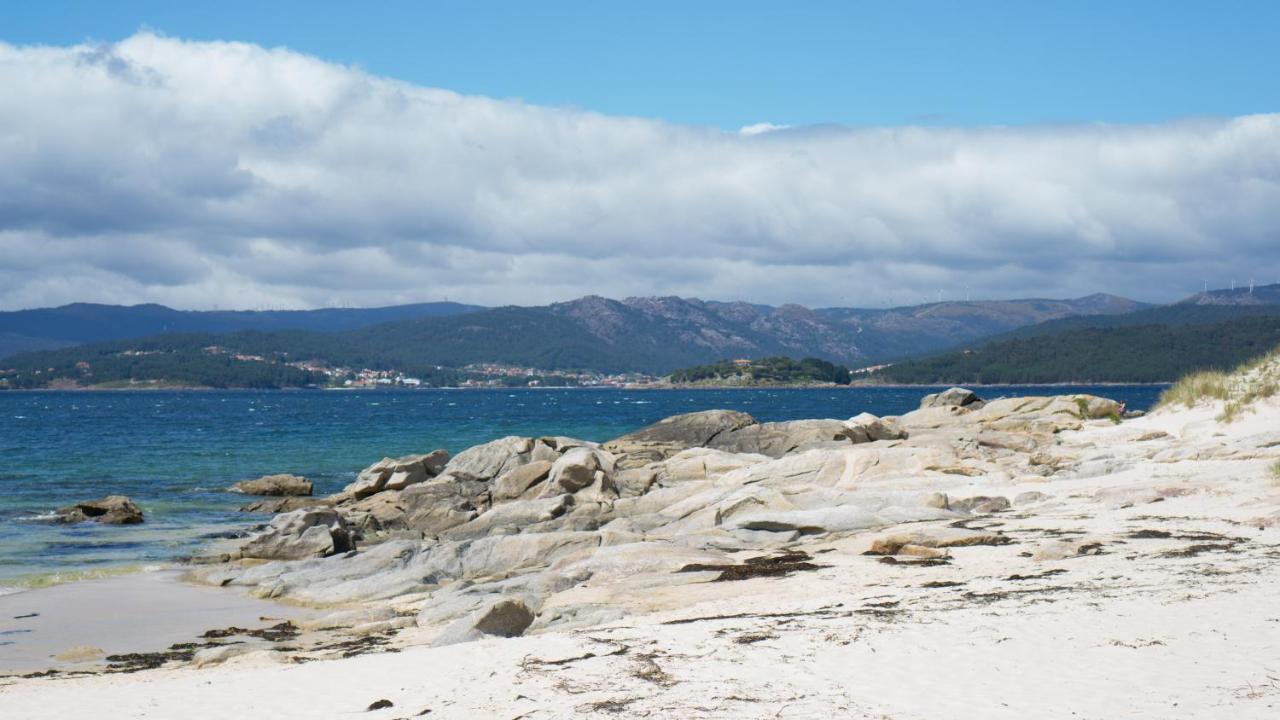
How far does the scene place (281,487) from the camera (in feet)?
137

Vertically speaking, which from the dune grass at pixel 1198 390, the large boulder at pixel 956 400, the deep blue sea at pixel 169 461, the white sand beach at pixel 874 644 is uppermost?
the dune grass at pixel 1198 390

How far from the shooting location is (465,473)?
35.7 m

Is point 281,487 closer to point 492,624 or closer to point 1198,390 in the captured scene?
point 492,624

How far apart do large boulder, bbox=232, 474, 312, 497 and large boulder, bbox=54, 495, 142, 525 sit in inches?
269

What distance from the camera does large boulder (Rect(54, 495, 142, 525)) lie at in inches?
1335

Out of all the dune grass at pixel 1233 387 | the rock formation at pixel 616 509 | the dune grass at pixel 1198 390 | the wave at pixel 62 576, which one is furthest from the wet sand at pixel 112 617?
the dune grass at pixel 1198 390

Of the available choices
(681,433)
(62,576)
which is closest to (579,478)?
(62,576)

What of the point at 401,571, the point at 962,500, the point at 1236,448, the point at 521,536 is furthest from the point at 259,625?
the point at 1236,448

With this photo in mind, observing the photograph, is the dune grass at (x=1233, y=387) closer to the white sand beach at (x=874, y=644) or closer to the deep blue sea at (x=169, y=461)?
the white sand beach at (x=874, y=644)

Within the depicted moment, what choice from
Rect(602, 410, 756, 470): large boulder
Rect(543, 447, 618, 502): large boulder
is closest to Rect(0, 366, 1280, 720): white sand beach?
Rect(543, 447, 618, 502): large boulder

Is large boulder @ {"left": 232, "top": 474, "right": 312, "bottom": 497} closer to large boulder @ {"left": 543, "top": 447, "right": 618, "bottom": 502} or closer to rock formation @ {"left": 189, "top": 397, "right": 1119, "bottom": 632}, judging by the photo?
rock formation @ {"left": 189, "top": 397, "right": 1119, "bottom": 632}

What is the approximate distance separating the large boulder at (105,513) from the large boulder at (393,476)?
22.1 feet

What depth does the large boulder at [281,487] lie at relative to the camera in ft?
137

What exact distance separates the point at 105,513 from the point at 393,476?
9.09 meters
